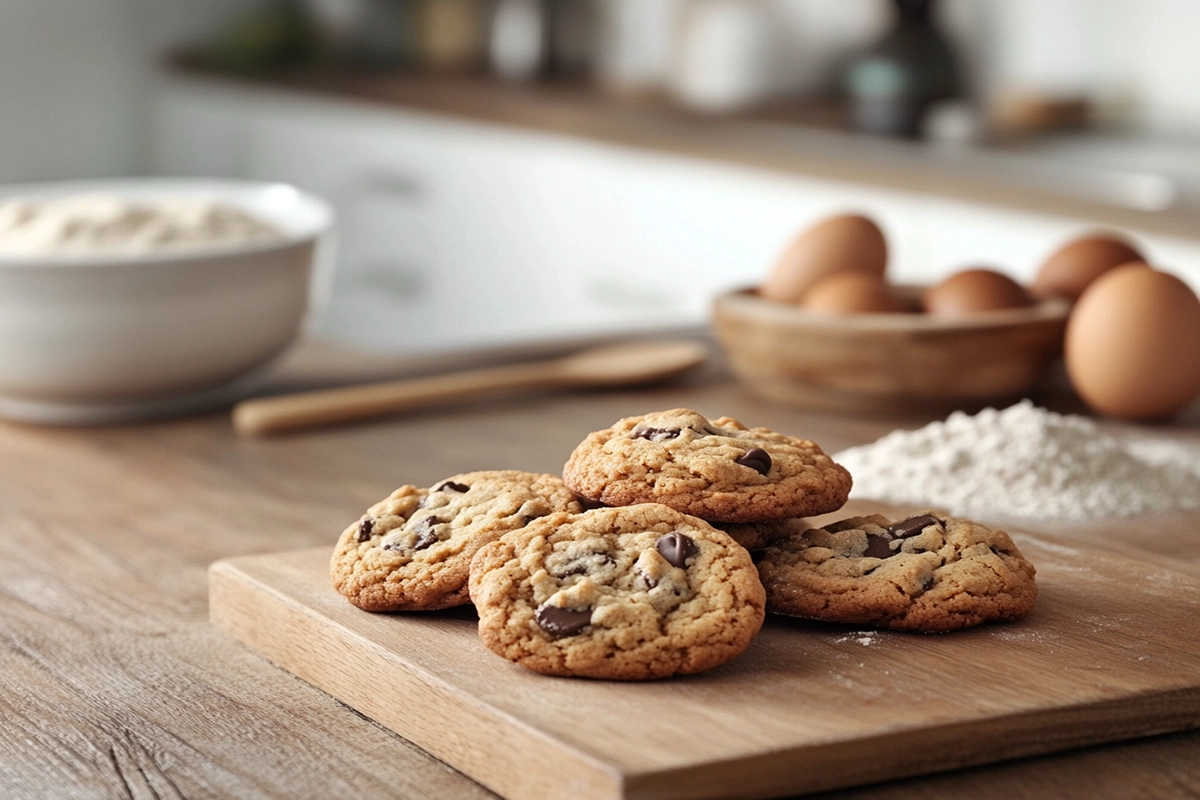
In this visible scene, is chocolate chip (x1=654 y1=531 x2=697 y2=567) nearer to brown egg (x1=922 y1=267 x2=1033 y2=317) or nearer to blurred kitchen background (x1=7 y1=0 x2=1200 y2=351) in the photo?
brown egg (x1=922 y1=267 x2=1033 y2=317)

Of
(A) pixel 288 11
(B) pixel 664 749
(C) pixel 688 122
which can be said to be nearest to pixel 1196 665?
(B) pixel 664 749

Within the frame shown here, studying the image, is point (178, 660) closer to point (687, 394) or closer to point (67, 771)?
point (67, 771)

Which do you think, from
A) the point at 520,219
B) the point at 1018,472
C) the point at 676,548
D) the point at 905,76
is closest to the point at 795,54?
the point at 905,76

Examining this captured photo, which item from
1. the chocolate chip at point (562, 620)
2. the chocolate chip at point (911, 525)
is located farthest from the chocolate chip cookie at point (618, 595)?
the chocolate chip at point (911, 525)

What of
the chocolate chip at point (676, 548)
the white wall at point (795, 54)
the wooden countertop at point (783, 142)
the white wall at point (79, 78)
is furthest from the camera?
the white wall at point (79, 78)

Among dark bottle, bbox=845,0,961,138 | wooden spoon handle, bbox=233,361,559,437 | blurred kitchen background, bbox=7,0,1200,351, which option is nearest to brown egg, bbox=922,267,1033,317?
wooden spoon handle, bbox=233,361,559,437

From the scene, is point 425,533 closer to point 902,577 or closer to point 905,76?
point 902,577

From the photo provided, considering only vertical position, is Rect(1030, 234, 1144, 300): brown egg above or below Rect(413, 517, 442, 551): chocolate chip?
above

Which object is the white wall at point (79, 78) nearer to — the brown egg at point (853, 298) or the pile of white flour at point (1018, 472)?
the brown egg at point (853, 298)
